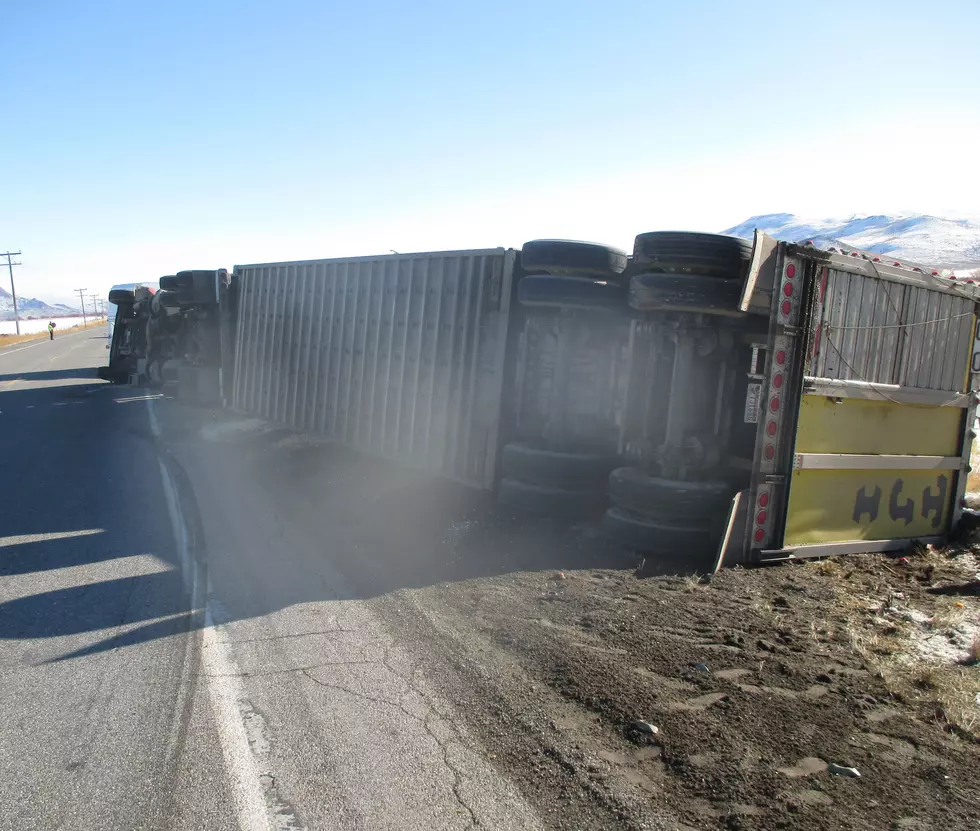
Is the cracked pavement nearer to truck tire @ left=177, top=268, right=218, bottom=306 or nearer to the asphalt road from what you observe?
the asphalt road

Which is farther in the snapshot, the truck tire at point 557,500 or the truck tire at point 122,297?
the truck tire at point 122,297

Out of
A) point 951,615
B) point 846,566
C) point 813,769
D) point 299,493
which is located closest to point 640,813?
point 813,769

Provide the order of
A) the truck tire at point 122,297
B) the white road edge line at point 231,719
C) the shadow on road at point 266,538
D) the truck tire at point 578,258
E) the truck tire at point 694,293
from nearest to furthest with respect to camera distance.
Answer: the white road edge line at point 231,719 → the shadow on road at point 266,538 → the truck tire at point 694,293 → the truck tire at point 578,258 → the truck tire at point 122,297

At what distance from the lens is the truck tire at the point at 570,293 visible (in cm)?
759

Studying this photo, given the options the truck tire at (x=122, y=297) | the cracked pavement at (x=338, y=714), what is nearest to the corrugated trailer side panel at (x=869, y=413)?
the cracked pavement at (x=338, y=714)

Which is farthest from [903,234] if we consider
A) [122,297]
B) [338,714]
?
[338,714]

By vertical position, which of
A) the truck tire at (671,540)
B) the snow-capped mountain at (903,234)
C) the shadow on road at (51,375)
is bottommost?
the shadow on road at (51,375)

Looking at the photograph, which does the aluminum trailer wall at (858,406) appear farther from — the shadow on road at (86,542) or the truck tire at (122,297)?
the truck tire at (122,297)

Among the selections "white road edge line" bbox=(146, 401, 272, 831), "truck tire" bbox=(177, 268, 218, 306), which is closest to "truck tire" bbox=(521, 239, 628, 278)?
"white road edge line" bbox=(146, 401, 272, 831)

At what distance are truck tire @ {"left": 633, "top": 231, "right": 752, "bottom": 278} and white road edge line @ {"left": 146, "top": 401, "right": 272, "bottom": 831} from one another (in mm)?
4463

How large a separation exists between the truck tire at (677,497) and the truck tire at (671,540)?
0.09 meters

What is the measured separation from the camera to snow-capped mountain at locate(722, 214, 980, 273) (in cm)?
4412

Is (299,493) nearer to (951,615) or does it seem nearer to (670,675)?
(670,675)

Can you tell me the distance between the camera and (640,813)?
3150mm
